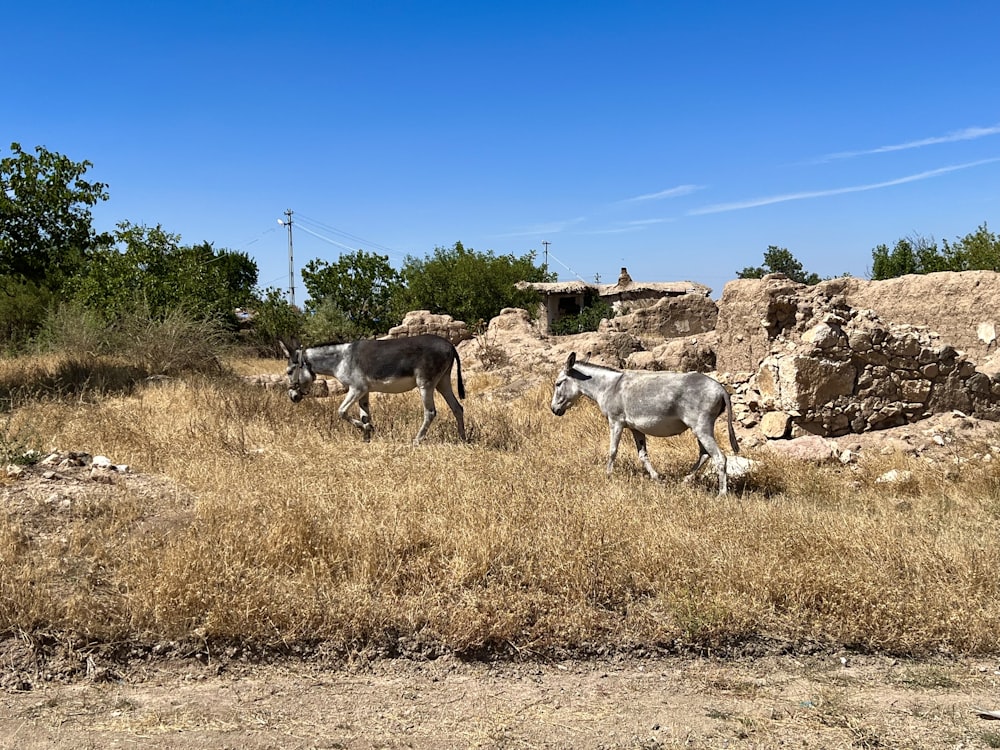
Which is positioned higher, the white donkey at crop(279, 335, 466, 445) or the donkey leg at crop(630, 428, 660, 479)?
the white donkey at crop(279, 335, 466, 445)

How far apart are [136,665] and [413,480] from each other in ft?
9.88

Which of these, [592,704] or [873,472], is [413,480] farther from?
[873,472]

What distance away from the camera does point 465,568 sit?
→ 578cm

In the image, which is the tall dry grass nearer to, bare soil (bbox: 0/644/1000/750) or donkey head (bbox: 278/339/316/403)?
bare soil (bbox: 0/644/1000/750)

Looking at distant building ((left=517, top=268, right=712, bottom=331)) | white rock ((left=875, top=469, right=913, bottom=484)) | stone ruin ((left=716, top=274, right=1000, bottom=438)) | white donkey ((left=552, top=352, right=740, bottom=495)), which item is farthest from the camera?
distant building ((left=517, top=268, right=712, bottom=331))

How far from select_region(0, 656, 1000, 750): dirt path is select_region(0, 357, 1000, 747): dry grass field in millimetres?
136

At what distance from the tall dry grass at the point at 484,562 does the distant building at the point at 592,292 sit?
29435 mm

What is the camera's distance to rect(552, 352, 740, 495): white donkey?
830 centimetres

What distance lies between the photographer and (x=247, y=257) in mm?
51406

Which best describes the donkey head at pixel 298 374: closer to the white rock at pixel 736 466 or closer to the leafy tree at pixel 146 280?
the white rock at pixel 736 466

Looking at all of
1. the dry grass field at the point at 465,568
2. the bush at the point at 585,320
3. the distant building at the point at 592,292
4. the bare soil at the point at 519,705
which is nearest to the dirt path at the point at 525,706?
the bare soil at the point at 519,705

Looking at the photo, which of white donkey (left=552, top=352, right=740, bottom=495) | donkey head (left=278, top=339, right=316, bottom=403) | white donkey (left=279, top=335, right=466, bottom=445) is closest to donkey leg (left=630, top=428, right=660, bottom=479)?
white donkey (left=552, top=352, right=740, bottom=495)

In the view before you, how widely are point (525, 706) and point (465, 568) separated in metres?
1.23

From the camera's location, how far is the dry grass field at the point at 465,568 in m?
5.31
